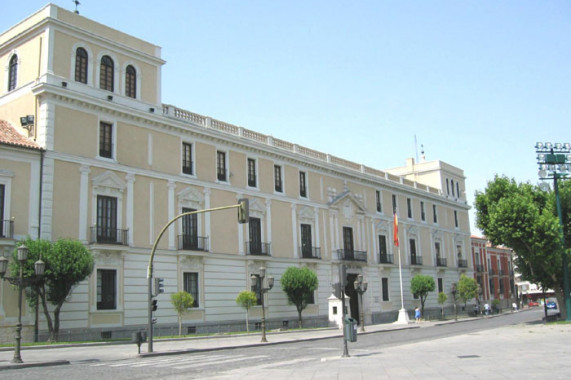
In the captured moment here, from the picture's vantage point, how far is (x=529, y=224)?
1356 inches

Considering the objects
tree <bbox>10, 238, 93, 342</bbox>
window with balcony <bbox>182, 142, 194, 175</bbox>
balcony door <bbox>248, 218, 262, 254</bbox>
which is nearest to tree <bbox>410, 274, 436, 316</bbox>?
balcony door <bbox>248, 218, 262, 254</bbox>

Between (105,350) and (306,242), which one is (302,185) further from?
(105,350)

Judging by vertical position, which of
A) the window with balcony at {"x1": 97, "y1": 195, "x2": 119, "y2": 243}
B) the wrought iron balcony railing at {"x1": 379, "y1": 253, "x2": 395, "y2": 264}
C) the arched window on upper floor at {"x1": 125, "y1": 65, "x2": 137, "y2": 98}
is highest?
the arched window on upper floor at {"x1": 125, "y1": 65, "x2": 137, "y2": 98}

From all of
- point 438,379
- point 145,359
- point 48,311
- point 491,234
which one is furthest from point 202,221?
point 438,379

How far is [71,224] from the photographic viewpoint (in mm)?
27141

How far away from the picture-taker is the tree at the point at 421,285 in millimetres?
50188

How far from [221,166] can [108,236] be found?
9336 millimetres

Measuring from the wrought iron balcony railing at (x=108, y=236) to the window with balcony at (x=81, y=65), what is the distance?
289 inches

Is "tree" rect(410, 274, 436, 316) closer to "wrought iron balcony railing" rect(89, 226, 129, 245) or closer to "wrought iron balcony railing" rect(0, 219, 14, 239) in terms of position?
"wrought iron balcony railing" rect(89, 226, 129, 245)

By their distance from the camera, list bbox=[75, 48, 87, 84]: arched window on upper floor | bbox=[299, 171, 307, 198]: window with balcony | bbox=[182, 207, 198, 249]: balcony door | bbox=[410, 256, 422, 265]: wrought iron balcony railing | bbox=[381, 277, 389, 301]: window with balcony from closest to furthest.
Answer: bbox=[75, 48, 87, 84]: arched window on upper floor → bbox=[182, 207, 198, 249]: balcony door → bbox=[299, 171, 307, 198]: window with balcony → bbox=[381, 277, 389, 301]: window with balcony → bbox=[410, 256, 422, 265]: wrought iron balcony railing

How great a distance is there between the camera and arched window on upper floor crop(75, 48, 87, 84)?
95.0 feet

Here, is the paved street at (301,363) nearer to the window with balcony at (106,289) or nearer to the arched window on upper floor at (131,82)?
the window with balcony at (106,289)

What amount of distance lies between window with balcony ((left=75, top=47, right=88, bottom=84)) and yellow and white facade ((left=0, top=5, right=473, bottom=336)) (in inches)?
1.9

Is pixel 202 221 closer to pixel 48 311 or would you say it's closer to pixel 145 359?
pixel 48 311
